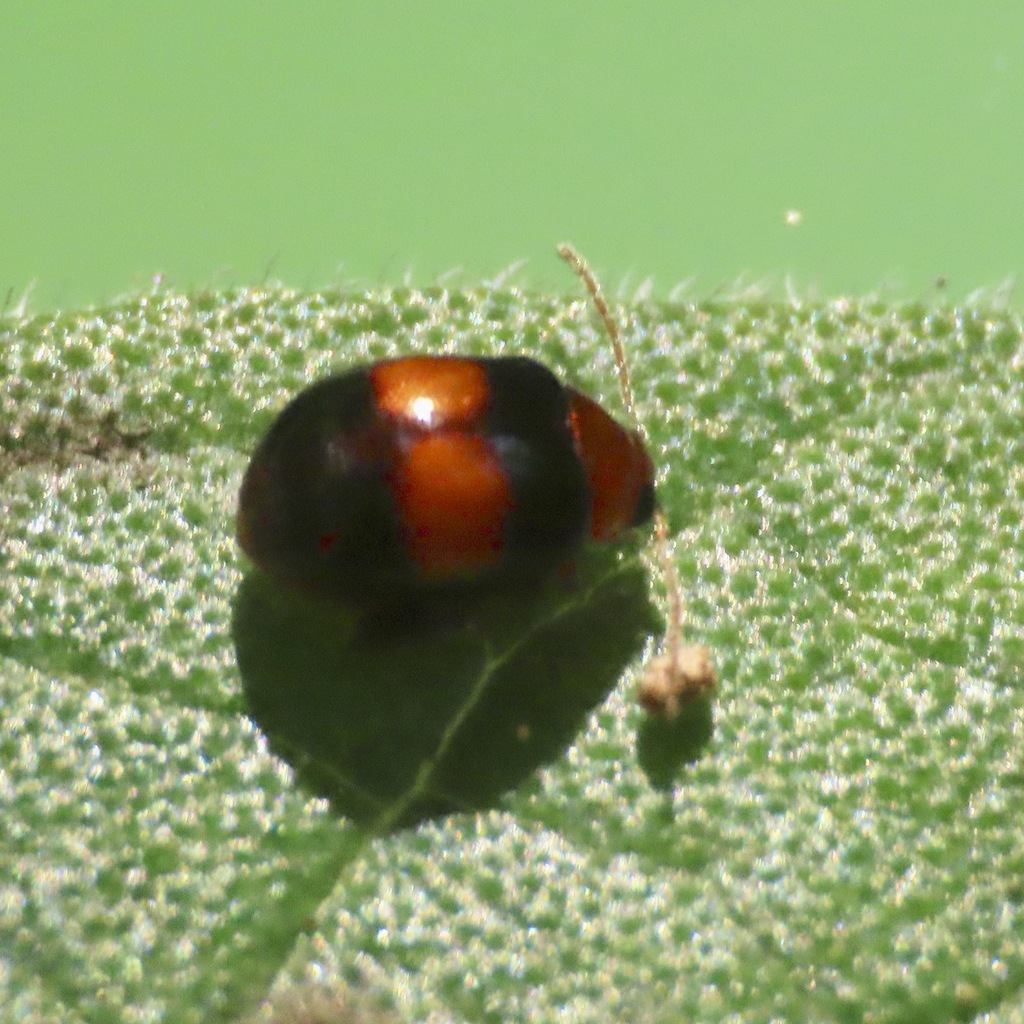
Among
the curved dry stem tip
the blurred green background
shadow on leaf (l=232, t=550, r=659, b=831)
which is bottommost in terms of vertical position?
shadow on leaf (l=232, t=550, r=659, b=831)

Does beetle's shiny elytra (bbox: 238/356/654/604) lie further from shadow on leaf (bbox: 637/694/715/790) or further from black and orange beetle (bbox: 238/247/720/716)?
shadow on leaf (bbox: 637/694/715/790)

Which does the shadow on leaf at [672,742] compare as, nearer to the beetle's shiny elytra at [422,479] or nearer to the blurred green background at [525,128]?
the beetle's shiny elytra at [422,479]

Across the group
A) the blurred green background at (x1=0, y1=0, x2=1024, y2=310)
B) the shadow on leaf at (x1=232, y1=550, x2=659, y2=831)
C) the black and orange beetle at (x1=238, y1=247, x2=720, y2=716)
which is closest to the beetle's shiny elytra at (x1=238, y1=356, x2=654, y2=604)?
the black and orange beetle at (x1=238, y1=247, x2=720, y2=716)

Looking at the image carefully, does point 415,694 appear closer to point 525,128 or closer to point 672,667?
point 672,667

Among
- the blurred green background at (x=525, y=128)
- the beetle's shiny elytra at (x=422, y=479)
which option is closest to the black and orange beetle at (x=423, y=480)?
the beetle's shiny elytra at (x=422, y=479)

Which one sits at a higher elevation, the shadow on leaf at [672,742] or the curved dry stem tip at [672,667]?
the curved dry stem tip at [672,667]

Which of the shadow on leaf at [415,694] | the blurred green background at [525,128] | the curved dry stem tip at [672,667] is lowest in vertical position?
the shadow on leaf at [415,694]

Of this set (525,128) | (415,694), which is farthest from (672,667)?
(525,128)
